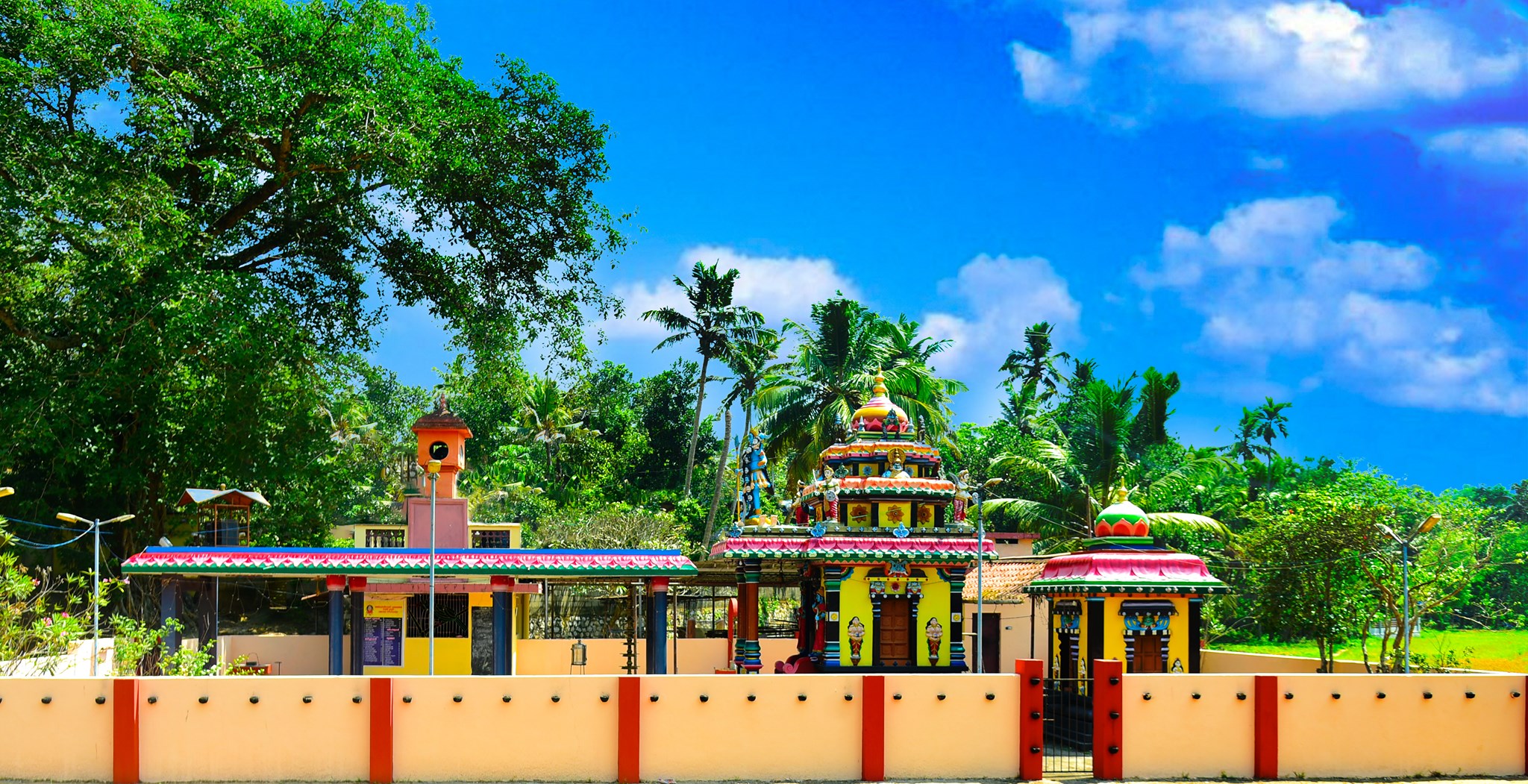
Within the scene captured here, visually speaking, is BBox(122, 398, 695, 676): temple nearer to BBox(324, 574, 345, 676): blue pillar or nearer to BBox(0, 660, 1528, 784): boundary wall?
BBox(324, 574, 345, 676): blue pillar

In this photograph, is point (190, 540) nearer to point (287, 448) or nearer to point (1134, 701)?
point (287, 448)

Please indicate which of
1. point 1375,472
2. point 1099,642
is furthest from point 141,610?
point 1375,472

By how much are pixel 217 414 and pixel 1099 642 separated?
21.7 meters

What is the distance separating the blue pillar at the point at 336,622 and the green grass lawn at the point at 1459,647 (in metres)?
24.8

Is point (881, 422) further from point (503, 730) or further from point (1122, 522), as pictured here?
point (503, 730)

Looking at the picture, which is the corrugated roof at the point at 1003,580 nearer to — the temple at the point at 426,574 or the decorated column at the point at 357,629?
the temple at the point at 426,574

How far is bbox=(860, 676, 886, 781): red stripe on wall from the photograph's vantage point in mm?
19609

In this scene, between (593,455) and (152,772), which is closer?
(152,772)

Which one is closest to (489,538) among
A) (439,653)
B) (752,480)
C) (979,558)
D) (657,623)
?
(439,653)

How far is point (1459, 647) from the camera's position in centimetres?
4684

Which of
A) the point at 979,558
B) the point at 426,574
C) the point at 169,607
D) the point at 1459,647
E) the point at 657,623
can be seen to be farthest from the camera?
the point at 1459,647

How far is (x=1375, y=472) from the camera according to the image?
40.1 m

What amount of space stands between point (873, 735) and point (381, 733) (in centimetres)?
710

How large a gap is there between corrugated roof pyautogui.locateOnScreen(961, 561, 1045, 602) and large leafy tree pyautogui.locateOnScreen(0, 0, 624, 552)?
14429mm
